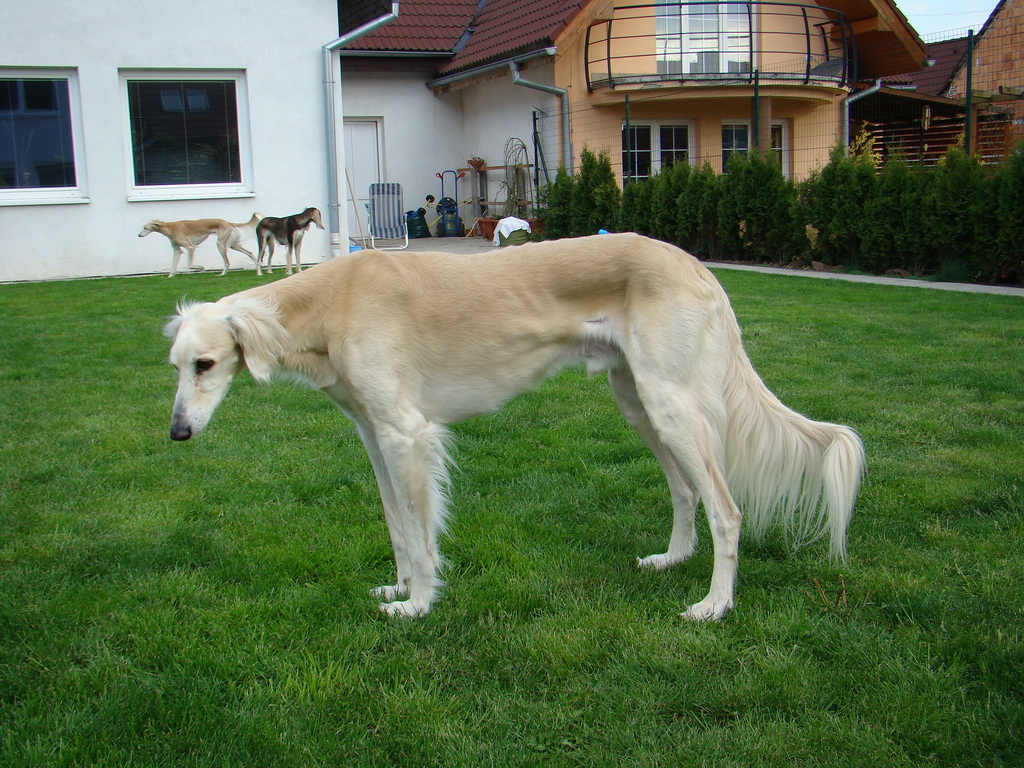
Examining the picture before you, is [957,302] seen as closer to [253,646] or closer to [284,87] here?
[253,646]

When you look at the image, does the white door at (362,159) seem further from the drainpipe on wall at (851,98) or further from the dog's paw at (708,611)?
the dog's paw at (708,611)

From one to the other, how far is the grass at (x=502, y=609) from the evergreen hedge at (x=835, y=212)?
5.39 meters

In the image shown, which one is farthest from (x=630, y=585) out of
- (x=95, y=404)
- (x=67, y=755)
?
(x=95, y=404)

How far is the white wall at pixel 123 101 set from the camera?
1247cm

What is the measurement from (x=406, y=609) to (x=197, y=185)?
12.4 metres

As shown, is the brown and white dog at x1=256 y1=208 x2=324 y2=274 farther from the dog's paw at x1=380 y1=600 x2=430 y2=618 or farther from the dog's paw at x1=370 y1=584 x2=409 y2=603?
the dog's paw at x1=380 y1=600 x2=430 y2=618

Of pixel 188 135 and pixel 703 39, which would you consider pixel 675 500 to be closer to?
pixel 188 135

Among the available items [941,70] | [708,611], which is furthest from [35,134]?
[941,70]

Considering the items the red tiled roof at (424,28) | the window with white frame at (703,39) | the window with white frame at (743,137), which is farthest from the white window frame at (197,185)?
the window with white frame at (743,137)

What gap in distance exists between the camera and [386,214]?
1530cm

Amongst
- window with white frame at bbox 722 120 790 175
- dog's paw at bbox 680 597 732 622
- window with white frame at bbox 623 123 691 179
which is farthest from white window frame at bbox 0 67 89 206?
dog's paw at bbox 680 597 732 622

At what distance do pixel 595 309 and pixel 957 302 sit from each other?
649 cm

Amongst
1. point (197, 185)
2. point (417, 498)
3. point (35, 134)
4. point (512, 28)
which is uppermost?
point (512, 28)

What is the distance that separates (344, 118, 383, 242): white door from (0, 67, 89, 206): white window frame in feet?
22.4
